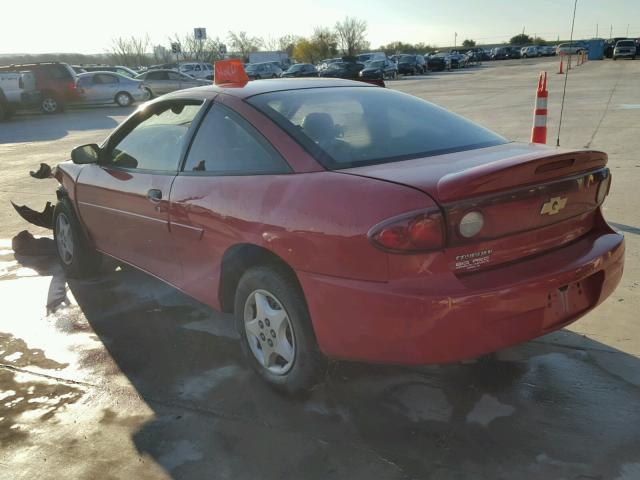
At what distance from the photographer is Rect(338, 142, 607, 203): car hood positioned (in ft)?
7.57

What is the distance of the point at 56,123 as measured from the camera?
19016 millimetres

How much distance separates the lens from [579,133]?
1071cm

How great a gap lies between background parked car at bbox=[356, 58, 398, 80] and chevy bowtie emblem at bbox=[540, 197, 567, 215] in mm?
35012

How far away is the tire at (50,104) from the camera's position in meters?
21.2

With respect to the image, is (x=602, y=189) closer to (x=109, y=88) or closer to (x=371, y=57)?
(x=109, y=88)

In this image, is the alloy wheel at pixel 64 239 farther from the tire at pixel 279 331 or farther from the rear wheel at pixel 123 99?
the rear wheel at pixel 123 99

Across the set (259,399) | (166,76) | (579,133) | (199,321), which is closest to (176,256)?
(199,321)

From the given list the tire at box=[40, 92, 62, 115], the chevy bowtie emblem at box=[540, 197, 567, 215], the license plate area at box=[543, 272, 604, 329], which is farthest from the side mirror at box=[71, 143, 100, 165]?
the tire at box=[40, 92, 62, 115]

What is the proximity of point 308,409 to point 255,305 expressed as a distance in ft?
1.97

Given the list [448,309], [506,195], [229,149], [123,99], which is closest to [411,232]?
[448,309]

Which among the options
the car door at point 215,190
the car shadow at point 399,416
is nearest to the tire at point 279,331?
the car shadow at point 399,416

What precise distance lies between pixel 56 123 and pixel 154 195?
17.6 meters

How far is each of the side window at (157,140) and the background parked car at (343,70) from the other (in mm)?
35529

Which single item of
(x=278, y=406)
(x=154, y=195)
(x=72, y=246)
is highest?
(x=154, y=195)
